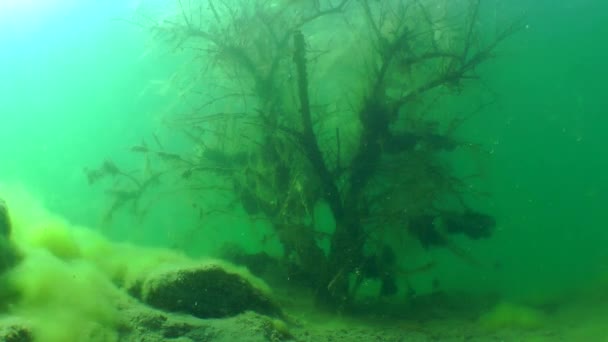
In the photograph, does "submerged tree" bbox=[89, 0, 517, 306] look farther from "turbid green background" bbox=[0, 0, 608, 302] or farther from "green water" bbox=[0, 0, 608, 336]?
"turbid green background" bbox=[0, 0, 608, 302]

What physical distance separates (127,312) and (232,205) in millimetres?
4761

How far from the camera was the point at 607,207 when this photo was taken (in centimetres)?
6844

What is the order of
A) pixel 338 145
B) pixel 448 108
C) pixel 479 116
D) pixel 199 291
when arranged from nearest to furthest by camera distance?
pixel 199 291 → pixel 338 145 → pixel 448 108 → pixel 479 116

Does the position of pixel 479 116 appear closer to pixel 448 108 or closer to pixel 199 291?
pixel 448 108

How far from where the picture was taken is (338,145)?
689 centimetres

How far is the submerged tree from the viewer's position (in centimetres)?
734

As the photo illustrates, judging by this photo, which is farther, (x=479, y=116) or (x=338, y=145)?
(x=479, y=116)

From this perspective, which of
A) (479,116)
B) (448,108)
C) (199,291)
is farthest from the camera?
(479,116)

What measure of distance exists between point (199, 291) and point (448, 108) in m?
8.63

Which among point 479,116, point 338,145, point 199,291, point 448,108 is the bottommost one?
point 199,291

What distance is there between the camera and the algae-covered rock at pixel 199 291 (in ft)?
14.6

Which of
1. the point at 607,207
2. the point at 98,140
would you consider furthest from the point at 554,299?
the point at 607,207

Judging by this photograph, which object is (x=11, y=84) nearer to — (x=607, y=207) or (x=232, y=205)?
(x=232, y=205)

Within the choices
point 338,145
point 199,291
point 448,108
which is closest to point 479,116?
point 448,108
